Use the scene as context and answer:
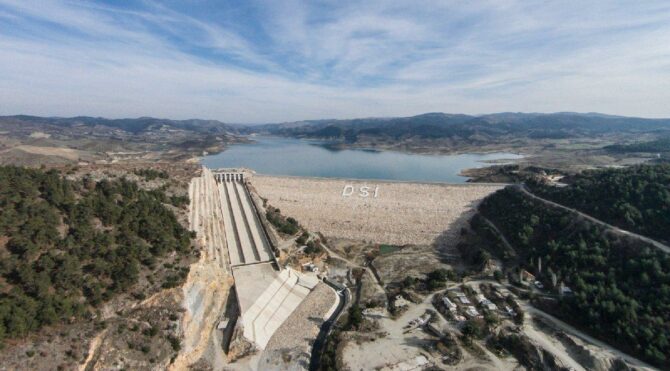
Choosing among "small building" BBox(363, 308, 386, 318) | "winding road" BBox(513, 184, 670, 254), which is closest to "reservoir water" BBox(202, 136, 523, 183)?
"winding road" BBox(513, 184, 670, 254)

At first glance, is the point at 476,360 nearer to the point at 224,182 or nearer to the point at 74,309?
the point at 74,309

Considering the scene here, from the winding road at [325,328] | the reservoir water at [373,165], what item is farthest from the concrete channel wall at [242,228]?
the reservoir water at [373,165]

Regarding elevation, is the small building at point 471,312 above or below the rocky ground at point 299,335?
above

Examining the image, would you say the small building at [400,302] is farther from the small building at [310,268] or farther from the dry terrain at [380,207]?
the dry terrain at [380,207]

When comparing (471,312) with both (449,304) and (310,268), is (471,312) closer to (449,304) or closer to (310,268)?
(449,304)

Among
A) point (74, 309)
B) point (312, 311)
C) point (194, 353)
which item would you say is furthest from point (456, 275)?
point (74, 309)

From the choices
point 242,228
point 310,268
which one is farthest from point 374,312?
point 242,228

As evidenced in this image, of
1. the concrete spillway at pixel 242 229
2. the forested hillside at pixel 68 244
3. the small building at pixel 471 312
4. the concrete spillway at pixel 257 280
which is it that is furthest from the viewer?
the concrete spillway at pixel 242 229
